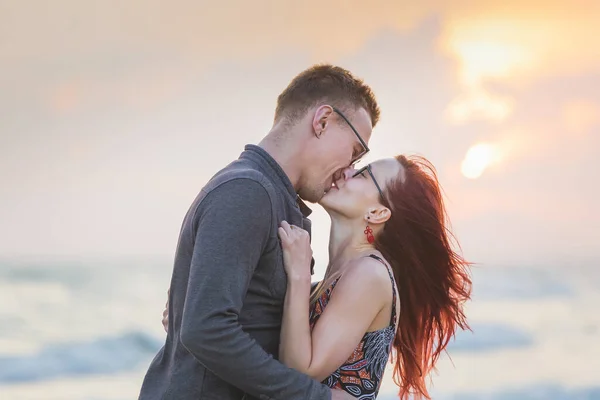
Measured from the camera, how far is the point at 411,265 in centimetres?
376

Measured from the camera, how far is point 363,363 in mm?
3359

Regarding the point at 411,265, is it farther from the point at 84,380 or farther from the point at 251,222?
the point at 84,380

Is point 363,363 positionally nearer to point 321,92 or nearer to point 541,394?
point 321,92

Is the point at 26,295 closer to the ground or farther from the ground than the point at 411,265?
farther from the ground

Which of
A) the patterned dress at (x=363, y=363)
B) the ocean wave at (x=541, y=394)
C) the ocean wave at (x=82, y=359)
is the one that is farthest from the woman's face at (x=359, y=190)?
the ocean wave at (x=82, y=359)

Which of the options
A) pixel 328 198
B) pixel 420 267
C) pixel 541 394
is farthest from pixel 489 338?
pixel 328 198

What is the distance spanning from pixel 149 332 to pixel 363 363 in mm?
12903

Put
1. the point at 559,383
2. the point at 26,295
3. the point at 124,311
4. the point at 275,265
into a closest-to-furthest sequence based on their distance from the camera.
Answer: the point at 275,265 → the point at 559,383 → the point at 124,311 → the point at 26,295

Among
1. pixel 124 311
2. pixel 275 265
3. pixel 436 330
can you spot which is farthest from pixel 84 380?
pixel 275 265

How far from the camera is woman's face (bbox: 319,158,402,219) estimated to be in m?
3.68

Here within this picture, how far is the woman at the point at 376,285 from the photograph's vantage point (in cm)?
304

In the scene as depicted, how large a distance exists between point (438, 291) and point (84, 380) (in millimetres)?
10111

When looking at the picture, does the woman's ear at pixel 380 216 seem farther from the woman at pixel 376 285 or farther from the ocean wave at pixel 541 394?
the ocean wave at pixel 541 394

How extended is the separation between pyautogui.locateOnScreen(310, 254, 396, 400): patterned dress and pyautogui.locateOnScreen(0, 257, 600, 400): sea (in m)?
6.32
